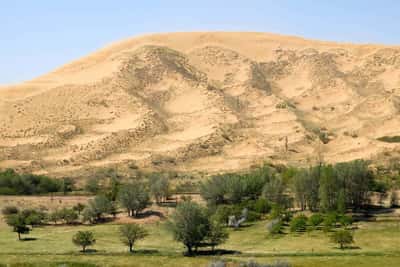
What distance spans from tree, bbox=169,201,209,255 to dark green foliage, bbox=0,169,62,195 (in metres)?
38.2

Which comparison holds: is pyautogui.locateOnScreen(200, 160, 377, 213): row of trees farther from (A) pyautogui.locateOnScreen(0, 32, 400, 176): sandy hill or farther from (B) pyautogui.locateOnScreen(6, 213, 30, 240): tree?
(A) pyautogui.locateOnScreen(0, 32, 400, 176): sandy hill

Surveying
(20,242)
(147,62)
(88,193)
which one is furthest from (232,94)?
(20,242)

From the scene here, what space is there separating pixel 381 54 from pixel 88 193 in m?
111

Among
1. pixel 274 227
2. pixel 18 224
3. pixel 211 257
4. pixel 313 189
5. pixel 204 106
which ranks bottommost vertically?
pixel 211 257

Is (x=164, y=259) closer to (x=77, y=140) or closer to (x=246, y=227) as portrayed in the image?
(x=246, y=227)

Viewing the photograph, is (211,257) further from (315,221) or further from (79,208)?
(79,208)

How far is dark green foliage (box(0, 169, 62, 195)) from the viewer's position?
82438 mm

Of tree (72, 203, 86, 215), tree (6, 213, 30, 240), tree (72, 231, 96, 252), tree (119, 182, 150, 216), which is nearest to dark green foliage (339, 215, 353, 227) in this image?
tree (119, 182, 150, 216)

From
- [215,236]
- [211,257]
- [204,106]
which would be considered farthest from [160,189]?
[204,106]

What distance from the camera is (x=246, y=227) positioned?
6256 cm

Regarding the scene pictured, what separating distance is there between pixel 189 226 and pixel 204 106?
292ft

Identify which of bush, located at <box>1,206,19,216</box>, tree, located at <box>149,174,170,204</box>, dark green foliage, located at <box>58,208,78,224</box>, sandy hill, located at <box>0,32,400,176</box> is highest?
sandy hill, located at <box>0,32,400,176</box>

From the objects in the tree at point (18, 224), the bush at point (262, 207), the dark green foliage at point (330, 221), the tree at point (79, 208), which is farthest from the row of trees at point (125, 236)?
the bush at point (262, 207)

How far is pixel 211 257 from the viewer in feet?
150
